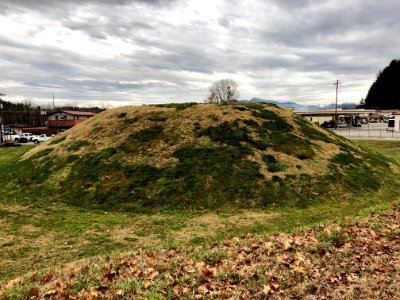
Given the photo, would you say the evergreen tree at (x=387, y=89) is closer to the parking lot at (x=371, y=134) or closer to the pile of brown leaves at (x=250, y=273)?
the parking lot at (x=371, y=134)

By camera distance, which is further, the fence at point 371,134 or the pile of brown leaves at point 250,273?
the fence at point 371,134

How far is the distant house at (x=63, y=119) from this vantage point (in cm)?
9106

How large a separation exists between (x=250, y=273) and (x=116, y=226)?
876 centimetres

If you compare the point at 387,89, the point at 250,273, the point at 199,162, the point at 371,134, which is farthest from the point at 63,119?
the point at 387,89

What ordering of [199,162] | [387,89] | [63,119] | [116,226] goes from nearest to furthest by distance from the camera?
[116,226] < [199,162] < [63,119] < [387,89]

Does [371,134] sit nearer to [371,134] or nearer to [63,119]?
[371,134]

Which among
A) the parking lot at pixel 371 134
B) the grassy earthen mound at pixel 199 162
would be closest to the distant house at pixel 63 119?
the grassy earthen mound at pixel 199 162

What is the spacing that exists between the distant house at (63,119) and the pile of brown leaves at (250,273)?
89354mm

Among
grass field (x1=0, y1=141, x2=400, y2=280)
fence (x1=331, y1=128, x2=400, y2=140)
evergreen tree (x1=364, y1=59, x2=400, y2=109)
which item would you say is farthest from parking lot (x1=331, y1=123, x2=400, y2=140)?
evergreen tree (x1=364, y1=59, x2=400, y2=109)

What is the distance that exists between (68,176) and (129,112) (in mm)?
9994

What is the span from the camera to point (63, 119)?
316ft

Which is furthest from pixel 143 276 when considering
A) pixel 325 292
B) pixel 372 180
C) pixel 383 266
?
pixel 372 180

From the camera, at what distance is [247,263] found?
6.80 metres

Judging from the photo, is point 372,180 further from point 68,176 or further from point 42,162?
point 42,162
